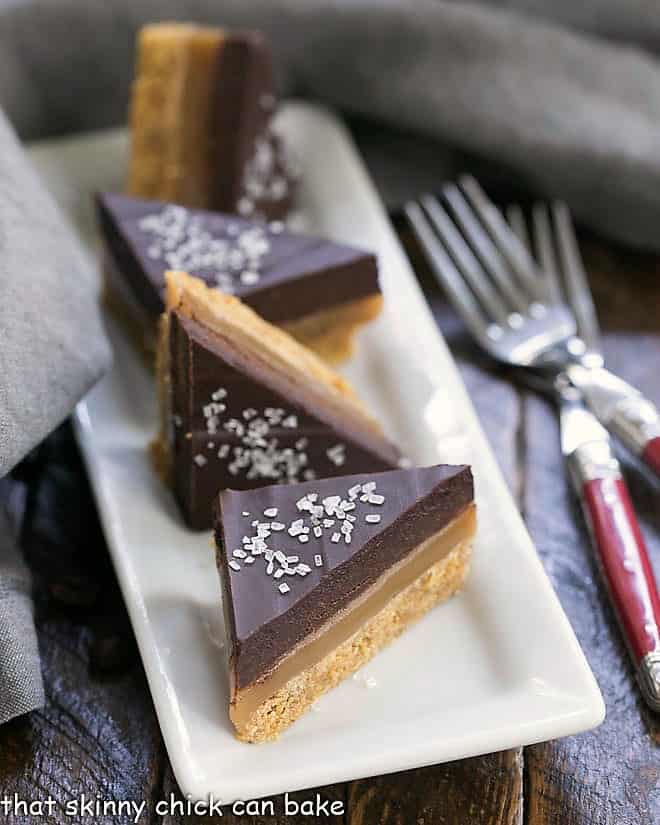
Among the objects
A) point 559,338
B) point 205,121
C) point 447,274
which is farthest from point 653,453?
point 205,121

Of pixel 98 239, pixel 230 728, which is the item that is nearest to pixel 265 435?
pixel 230 728

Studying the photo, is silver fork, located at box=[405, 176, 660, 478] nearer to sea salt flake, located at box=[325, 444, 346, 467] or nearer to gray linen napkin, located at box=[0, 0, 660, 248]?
gray linen napkin, located at box=[0, 0, 660, 248]

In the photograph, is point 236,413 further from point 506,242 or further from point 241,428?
point 506,242

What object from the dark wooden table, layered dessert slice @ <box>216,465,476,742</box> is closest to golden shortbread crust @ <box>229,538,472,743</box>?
layered dessert slice @ <box>216,465,476,742</box>

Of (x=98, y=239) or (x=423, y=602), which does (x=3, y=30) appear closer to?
(x=98, y=239)

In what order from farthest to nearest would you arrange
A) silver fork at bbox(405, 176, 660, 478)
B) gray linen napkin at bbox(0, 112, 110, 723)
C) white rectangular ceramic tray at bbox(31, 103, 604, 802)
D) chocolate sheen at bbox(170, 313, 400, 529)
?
silver fork at bbox(405, 176, 660, 478)
chocolate sheen at bbox(170, 313, 400, 529)
gray linen napkin at bbox(0, 112, 110, 723)
white rectangular ceramic tray at bbox(31, 103, 604, 802)

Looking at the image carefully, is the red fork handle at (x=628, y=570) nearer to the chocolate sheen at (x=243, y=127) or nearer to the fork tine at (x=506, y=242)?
the fork tine at (x=506, y=242)
